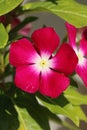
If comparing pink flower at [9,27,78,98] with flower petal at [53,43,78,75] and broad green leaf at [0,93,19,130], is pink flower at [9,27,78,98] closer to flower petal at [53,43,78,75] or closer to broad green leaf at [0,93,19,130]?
flower petal at [53,43,78,75]

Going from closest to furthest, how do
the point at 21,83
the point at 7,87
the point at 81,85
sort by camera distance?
1. the point at 21,83
2. the point at 7,87
3. the point at 81,85

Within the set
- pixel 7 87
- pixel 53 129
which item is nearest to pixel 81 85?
pixel 53 129

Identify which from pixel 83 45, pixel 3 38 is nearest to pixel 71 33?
pixel 83 45

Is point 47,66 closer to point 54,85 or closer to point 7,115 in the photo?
point 54,85

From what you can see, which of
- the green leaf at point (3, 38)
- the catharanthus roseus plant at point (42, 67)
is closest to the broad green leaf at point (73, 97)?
the catharanthus roseus plant at point (42, 67)

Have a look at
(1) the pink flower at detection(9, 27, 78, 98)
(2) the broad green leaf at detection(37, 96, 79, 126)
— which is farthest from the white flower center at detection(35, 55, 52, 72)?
(2) the broad green leaf at detection(37, 96, 79, 126)

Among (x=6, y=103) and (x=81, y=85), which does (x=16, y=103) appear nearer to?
(x=6, y=103)
